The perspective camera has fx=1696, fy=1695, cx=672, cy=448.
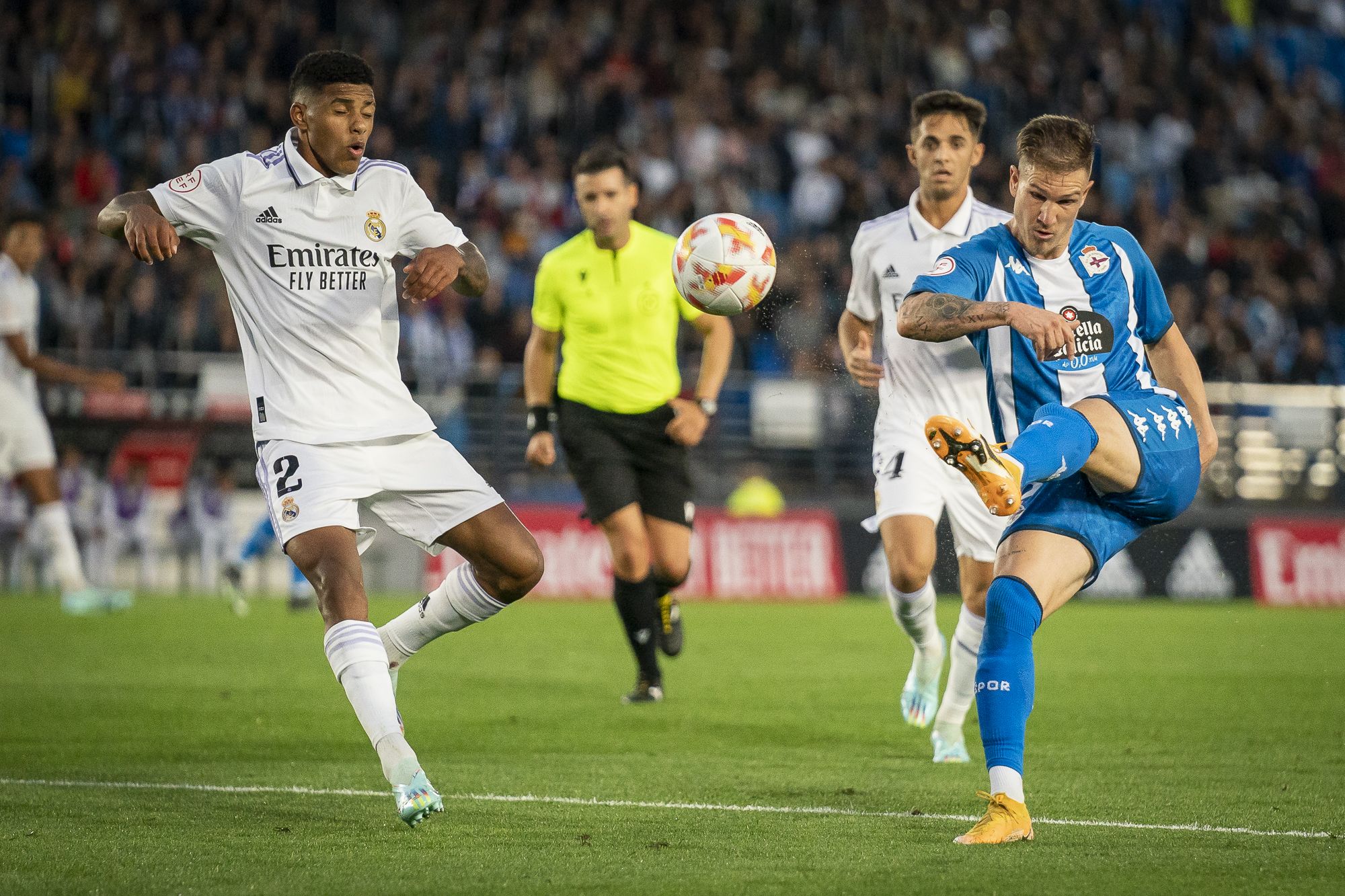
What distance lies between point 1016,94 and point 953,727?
20.0 metres

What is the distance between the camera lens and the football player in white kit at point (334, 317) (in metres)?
5.96

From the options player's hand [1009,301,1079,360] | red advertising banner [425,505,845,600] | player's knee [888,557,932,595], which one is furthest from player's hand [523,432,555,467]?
red advertising banner [425,505,845,600]

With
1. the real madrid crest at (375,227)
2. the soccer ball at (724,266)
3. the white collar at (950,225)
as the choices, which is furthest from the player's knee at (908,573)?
the real madrid crest at (375,227)

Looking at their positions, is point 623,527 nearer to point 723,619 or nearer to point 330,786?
point 330,786

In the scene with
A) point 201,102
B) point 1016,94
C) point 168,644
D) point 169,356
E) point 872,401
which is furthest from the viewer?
point 1016,94

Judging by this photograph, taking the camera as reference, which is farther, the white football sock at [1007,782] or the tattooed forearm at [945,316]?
the tattooed forearm at [945,316]

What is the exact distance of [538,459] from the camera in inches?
384

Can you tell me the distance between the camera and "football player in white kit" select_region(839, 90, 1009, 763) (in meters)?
7.90

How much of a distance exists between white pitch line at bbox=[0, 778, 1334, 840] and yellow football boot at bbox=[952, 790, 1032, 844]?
475 millimetres

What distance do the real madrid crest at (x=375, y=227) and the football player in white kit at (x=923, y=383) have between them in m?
2.64

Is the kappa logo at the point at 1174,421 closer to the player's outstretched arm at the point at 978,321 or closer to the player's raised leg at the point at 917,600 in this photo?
the player's outstretched arm at the point at 978,321

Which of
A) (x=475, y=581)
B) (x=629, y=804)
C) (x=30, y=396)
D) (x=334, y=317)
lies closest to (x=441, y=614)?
(x=475, y=581)

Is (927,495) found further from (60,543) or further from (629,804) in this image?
(60,543)

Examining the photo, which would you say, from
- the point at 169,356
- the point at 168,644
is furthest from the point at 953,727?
the point at 169,356
